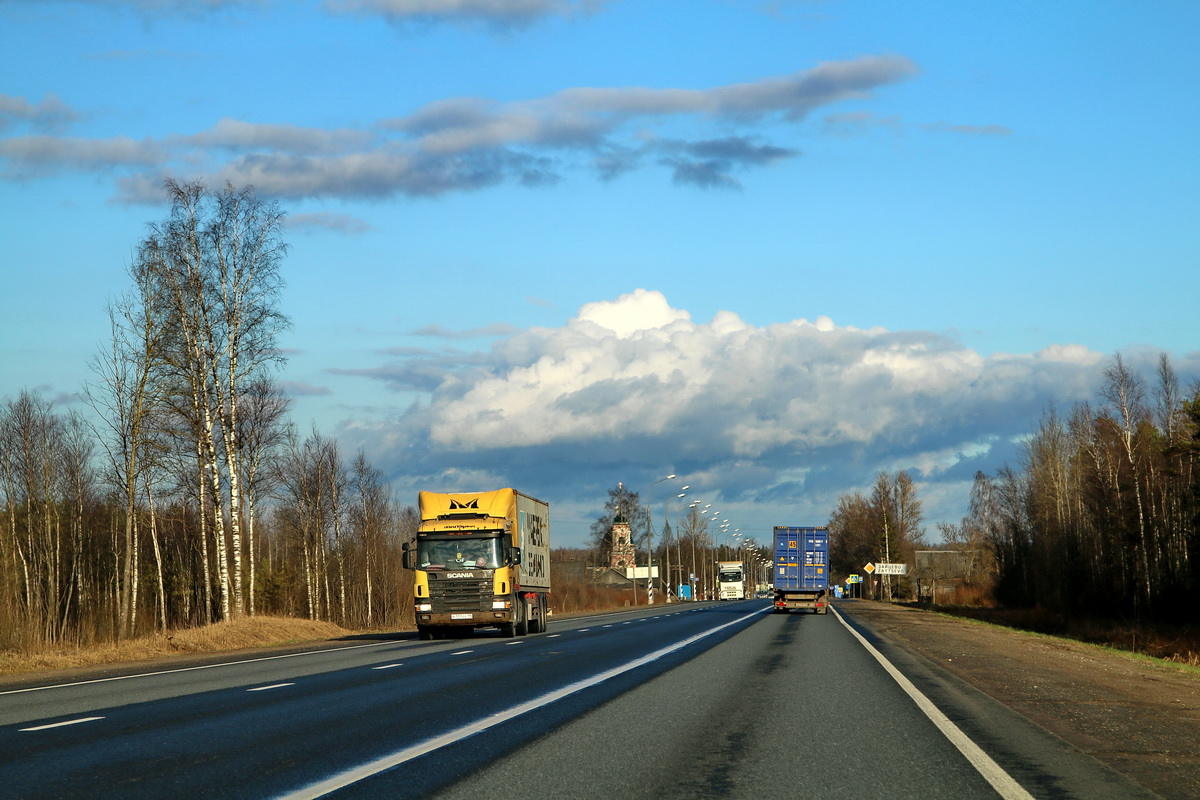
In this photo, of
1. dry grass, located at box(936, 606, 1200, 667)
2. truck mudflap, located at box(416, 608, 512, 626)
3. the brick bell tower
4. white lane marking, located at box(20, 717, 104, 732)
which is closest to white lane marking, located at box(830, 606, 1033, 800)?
white lane marking, located at box(20, 717, 104, 732)

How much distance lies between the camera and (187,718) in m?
11.5

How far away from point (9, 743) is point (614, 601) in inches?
3130

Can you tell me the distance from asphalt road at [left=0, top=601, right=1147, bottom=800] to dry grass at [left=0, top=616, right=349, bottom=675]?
5689 mm

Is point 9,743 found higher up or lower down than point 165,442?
lower down

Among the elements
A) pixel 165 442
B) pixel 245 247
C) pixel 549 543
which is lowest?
pixel 549 543

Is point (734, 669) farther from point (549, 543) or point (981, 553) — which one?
point (981, 553)

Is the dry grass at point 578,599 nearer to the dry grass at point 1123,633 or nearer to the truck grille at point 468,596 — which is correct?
the dry grass at point 1123,633

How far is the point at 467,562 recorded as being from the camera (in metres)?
30.3

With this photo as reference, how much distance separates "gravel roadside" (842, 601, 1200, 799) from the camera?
359 inches

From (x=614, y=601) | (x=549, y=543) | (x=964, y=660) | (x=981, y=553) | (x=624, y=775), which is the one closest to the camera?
(x=624, y=775)

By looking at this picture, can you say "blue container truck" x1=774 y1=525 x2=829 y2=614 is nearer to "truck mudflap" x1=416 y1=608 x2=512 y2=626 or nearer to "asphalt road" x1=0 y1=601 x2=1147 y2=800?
"truck mudflap" x1=416 y1=608 x2=512 y2=626

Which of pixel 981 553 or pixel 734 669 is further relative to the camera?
pixel 981 553

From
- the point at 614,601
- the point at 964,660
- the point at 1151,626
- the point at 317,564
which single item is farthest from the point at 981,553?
the point at 964,660

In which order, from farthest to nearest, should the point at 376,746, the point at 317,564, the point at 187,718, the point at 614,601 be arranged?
the point at 614,601, the point at 317,564, the point at 187,718, the point at 376,746
